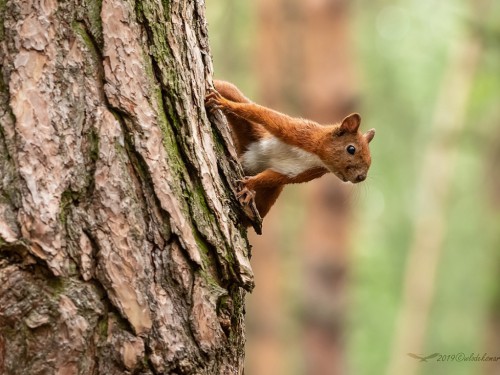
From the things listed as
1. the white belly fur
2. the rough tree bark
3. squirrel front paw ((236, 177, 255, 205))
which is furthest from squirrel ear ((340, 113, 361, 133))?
the rough tree bark

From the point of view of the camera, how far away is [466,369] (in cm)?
2403

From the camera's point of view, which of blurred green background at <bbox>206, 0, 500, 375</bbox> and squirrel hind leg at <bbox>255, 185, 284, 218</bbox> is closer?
squirrel hind leg at <bbox>255, 185, 284, 218</bbox>

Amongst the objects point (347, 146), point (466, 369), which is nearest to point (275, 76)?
point (347, 146)

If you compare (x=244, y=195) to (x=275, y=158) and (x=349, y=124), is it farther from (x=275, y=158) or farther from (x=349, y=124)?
(x=349, y=124)

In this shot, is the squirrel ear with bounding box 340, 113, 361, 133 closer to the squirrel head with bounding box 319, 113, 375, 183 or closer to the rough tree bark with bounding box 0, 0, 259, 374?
the squirrel head with bounding box 319, 113, 375, 183

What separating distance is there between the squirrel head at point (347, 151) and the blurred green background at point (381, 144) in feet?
1.26

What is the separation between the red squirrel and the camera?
3.43m

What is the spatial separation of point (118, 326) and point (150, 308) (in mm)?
104

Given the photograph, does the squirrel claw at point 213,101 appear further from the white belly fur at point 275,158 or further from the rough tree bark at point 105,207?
the white belly fur at point 275,158

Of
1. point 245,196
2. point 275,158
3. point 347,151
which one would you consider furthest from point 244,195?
point 347,151

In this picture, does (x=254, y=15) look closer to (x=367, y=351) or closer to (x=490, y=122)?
(x=490, y=122)

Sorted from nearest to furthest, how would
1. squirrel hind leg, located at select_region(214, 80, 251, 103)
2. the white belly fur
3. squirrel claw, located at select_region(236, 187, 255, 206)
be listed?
squirrel claw, located at select_region(236, 187, 255, 206), squirrel hind leg, located at select_region(214, 80, 251, 103), the white belly fur

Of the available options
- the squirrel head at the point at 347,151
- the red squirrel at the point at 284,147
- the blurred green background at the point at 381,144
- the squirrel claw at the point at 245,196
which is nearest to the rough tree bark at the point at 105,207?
the squirrel claw at the point at 245,196

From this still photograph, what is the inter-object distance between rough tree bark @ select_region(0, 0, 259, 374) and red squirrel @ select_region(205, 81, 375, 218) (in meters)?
0.68
